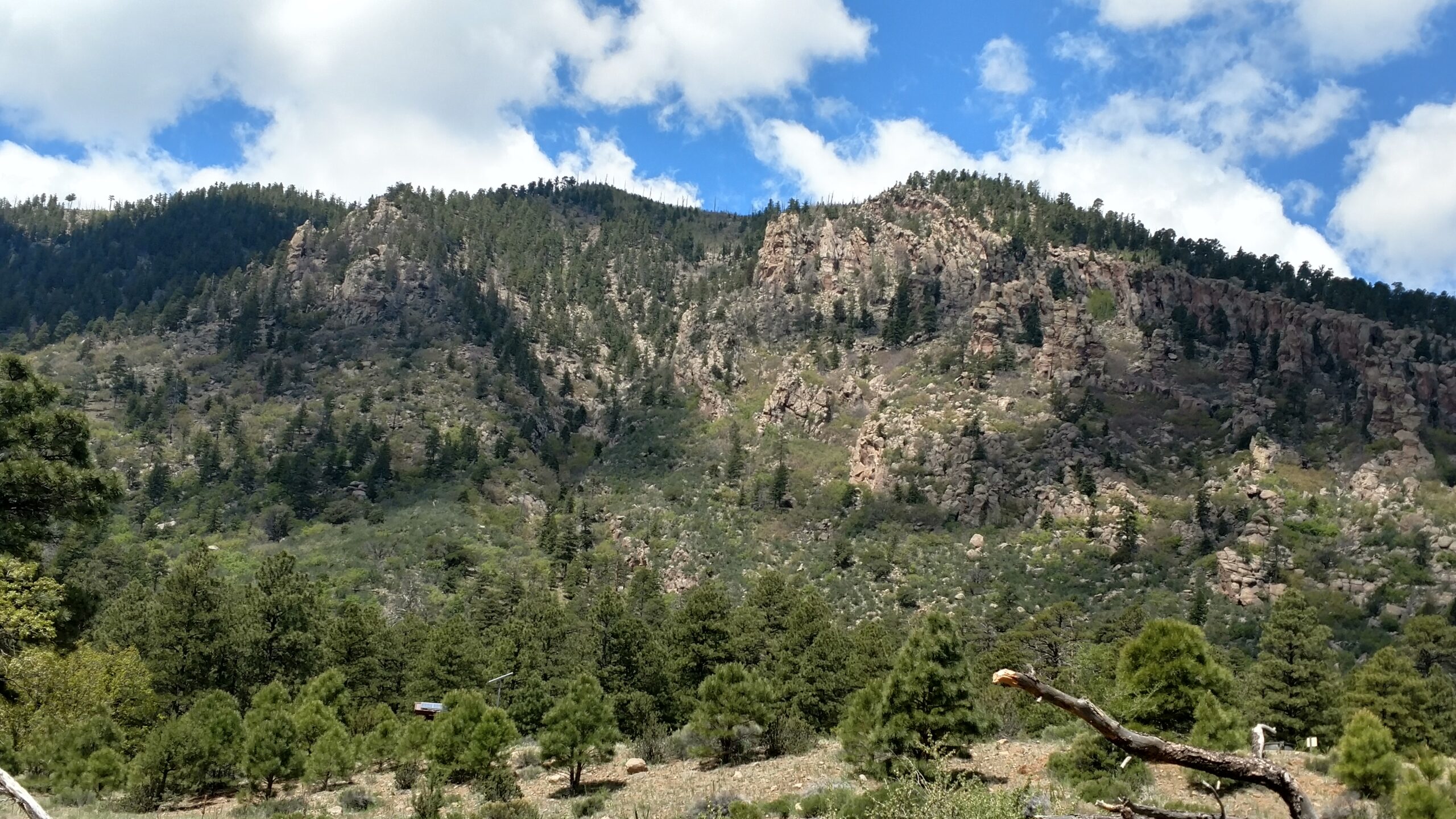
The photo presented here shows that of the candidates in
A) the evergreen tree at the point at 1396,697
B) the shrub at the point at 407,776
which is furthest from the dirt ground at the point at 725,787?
the evergreen tree at the point at 1396,697

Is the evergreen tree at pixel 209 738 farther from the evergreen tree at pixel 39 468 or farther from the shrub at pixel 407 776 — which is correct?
the evergreen tree at pixel 39 468

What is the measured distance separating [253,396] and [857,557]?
331 feet

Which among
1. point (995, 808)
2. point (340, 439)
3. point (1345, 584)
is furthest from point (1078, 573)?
point (340, 439)

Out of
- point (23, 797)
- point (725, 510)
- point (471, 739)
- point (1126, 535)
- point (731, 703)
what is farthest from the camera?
point (725, 510)

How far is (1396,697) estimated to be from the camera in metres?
37.1

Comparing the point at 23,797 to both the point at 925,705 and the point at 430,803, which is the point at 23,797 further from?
the point at 925,705

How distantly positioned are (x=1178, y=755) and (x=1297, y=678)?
148ft

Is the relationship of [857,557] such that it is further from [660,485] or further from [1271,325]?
[1271,325]

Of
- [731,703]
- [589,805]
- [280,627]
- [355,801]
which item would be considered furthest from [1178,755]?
[280,627]

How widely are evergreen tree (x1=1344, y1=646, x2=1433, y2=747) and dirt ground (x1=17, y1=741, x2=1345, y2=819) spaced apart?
449 centimetres

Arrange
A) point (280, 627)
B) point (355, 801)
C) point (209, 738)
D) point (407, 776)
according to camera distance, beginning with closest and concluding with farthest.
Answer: point (355, 801), point (209, 738), point (407, 776), point (280, 627)

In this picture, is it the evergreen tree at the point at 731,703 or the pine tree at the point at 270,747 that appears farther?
the evergreen tree at the point at 731,703

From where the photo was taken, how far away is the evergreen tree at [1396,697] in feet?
120

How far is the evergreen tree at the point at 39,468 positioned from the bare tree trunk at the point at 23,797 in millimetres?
14430
